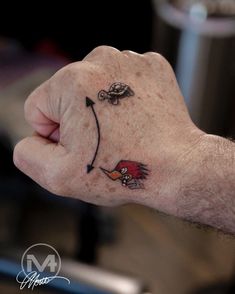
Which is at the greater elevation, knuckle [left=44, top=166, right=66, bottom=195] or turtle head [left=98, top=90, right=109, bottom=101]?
turtle head [left=98, top=90, right=109, bottom=101]

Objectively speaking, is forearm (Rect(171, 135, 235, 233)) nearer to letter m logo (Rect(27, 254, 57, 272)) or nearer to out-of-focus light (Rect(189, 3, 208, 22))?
letter m logo (Rect(27, 254, 57, 272))

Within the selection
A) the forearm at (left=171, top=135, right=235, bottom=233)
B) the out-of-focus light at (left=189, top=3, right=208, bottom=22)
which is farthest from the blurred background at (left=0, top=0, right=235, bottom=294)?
the forearm at (left=171, top=135, right=235, bottom=233)

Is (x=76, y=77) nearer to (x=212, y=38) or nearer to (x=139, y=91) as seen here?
(x=139, y=91)

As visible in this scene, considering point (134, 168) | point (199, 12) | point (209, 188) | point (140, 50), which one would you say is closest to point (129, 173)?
point (134, 168)

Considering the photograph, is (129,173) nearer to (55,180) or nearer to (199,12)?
(55,180)

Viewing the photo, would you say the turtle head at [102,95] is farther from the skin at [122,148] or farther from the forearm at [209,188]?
the forearm at [209,188]

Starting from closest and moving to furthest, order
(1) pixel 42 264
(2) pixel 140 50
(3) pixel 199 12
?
(1) pixel 42 264
(3) pixel 199 12
(2) pixel 140 50
